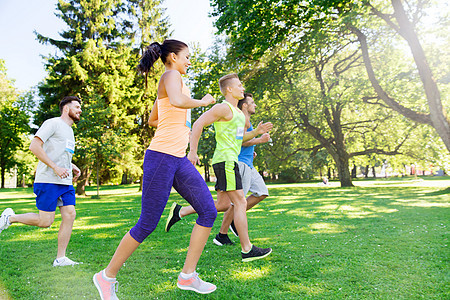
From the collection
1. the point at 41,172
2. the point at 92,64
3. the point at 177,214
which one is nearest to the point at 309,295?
the point at 177,214

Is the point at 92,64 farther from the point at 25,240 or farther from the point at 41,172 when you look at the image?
the point at 41,172

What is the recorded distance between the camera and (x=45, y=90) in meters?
22.8

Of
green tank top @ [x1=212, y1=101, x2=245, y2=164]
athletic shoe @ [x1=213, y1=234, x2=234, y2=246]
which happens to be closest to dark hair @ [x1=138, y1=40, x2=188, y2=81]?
green tank top @ [x1=212, y1=101, x2=245, y2=164]

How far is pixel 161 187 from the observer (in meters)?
2.83

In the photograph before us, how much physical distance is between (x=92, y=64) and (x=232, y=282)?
23.4m

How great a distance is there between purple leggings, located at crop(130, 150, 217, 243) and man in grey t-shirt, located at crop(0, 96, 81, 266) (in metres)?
1.67

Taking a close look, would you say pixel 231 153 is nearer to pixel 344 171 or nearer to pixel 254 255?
pixel 254 255

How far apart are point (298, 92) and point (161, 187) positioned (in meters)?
A: 20.7

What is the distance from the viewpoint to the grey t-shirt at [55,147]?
4.05 m

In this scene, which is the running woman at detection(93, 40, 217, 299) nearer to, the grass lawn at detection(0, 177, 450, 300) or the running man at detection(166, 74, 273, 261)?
the grass lawn at detection(0, 177, 450, 300)

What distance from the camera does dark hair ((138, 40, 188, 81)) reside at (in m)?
2.99

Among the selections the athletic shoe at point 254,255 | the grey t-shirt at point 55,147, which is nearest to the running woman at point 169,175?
the athletic shoe at point 254,255

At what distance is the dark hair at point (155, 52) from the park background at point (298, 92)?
2.43 metres

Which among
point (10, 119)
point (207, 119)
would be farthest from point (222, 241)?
point (10, 119)
